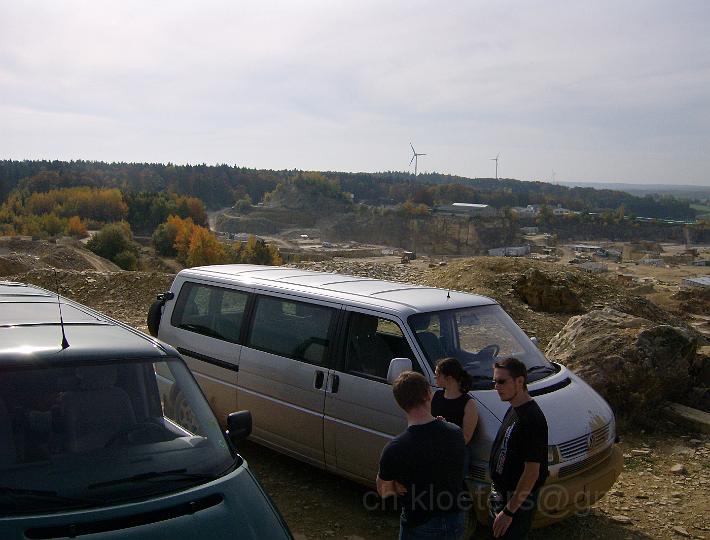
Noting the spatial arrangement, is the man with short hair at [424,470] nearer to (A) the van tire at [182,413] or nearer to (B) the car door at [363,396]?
(A) the van tire at [182,413]

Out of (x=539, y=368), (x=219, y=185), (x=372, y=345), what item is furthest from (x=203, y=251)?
(x=219, y=185)

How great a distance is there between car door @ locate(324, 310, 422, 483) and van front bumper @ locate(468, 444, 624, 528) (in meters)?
0.77

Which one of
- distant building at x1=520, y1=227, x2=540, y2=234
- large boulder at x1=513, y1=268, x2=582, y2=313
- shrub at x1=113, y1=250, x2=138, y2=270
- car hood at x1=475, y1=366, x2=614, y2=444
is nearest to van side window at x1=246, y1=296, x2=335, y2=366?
car hood at x1=475, y1=366, x2=614, y2=444

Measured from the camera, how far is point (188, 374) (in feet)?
13.1

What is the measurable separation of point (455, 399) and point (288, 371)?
6.52 ft

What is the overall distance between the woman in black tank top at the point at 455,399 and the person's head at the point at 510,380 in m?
0.56

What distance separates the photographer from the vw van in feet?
9.48

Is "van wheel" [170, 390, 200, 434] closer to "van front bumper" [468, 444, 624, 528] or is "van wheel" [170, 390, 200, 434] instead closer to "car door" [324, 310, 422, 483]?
"car door" [324, 310, 422, 483]

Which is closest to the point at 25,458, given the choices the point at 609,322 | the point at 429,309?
the point at 429,309

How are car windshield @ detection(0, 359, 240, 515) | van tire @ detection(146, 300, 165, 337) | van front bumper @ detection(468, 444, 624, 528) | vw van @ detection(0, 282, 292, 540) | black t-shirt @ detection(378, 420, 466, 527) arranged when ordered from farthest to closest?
van tire @ detection(146, 300, 165, 337) → van front bumper @ detection(468, 444, 624, 528) → black t-shirt @ detection(378, 420, 466, 527) → car windshield @ detection(0, 359, 240, 515) → vw van @ detection(0, 282, 292, 540)

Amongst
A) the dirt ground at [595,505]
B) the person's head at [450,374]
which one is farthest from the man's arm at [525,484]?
the dirt ground at [595,505]

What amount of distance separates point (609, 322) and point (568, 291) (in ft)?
17.6

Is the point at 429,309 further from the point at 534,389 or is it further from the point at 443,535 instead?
the point at 443,535

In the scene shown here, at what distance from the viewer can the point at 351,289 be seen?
6250 millimetres
